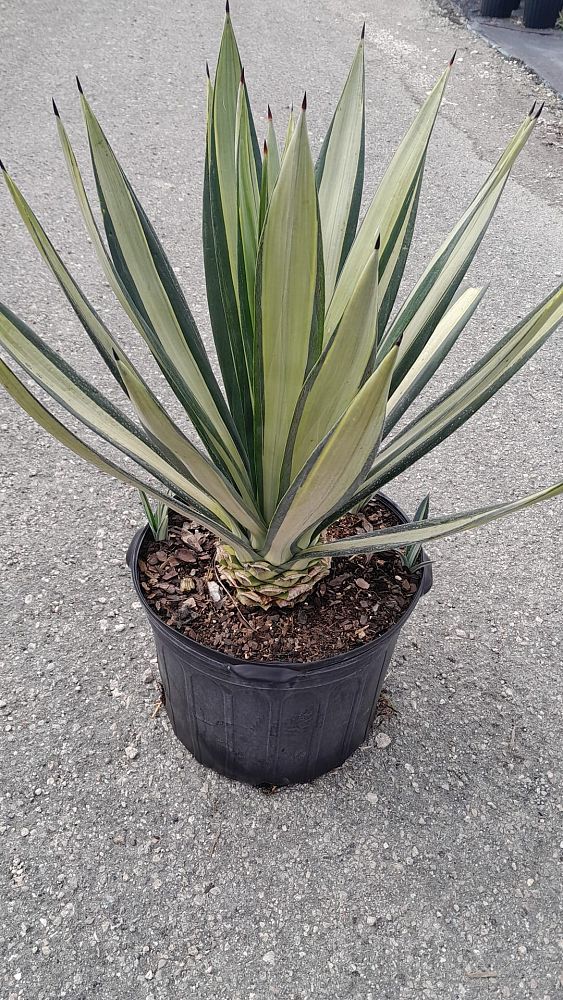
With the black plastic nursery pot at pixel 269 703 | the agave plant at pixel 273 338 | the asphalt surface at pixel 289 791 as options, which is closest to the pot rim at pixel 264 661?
the black plastic nursery pot at pixel 269 703

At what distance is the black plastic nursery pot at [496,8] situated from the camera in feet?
15.9

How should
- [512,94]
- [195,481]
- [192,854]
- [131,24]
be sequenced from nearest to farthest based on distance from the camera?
[195,481] → [192,854] → [512,94] → [131,24]

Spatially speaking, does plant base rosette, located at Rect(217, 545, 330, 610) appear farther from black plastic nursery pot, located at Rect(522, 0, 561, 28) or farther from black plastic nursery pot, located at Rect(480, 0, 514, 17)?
black plastic nursery pot, located at Rect(480, 0, 514, 17)

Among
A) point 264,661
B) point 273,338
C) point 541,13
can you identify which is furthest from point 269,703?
point 541,13

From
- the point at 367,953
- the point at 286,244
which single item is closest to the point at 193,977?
the point at 367,953

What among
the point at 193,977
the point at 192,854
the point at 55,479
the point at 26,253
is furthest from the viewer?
the point at 26,253

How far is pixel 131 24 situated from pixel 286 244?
14.5 ft

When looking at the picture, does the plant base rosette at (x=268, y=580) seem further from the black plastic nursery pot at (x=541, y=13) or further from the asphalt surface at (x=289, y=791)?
the black plastic nursery pot at (x=541, y=13)

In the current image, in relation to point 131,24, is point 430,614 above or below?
below

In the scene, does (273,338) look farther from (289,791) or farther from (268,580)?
(289,791)

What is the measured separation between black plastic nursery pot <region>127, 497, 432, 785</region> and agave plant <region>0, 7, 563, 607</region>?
0.50 feet

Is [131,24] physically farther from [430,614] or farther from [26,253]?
[430,614]

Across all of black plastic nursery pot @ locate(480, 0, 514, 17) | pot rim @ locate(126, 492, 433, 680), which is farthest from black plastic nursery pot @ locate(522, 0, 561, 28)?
pot rim @ locate(126, 492, 433, 680)

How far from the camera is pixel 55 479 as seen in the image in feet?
6.68
